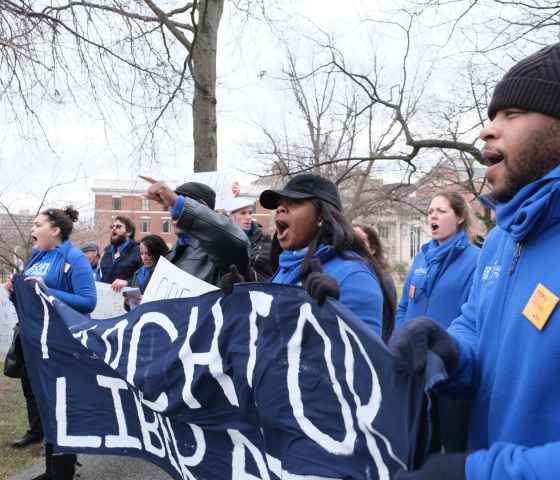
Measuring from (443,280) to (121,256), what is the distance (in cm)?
440

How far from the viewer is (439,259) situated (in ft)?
15.1

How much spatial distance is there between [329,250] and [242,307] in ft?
1.85

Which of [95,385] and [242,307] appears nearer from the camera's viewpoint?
[242,307]

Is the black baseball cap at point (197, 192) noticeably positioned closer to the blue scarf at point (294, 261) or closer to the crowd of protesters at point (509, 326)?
the blue scarf at point (294, 261)

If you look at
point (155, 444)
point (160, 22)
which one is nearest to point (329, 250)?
point (155, 444)

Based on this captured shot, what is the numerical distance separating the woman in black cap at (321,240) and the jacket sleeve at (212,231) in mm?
492

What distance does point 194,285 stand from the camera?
10.6 ft

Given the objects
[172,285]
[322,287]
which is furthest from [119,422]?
[322,287]

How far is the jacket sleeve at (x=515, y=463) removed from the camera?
111 centimetres

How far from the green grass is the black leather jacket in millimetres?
2400

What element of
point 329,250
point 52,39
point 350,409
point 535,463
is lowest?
point 350,409

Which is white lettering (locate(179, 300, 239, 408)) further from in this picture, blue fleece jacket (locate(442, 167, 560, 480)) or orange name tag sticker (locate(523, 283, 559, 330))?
orange name tag sticker (locate(523, 283, 559, 330))

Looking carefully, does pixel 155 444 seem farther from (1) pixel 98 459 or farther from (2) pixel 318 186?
Result: (1) pixel 98 459

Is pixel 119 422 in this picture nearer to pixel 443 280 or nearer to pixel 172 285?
pixel 172 285
